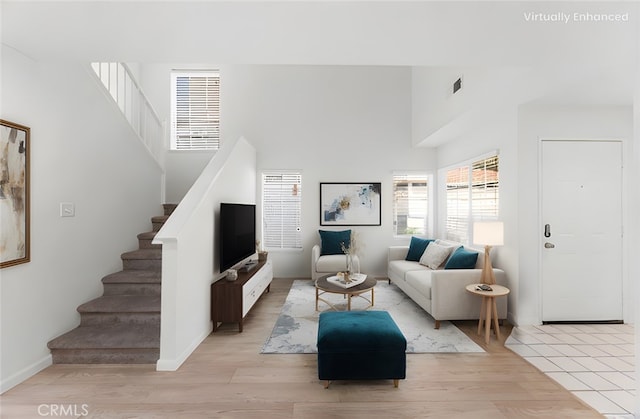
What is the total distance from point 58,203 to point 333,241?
3795mm

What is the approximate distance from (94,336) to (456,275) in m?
3.57

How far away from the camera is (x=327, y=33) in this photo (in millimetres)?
2021

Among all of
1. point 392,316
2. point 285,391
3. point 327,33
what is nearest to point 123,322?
point 285,391

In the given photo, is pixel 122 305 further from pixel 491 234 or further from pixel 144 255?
pixel 491 234

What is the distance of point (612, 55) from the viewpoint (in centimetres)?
225

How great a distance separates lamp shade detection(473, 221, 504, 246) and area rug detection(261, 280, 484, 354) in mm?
999

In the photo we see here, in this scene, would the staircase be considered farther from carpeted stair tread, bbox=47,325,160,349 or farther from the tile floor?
the tile floor

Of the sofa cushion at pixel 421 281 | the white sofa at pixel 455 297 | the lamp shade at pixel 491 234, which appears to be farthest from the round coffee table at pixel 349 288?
the lamp shade at pixel 491 234

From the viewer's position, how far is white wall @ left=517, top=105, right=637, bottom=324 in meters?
3.31

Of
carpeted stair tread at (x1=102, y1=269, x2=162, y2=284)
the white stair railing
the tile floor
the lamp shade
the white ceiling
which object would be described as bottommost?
the tile floor

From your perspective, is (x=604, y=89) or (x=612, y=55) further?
(x=604, y=89)

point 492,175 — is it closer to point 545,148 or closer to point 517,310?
point 545,148

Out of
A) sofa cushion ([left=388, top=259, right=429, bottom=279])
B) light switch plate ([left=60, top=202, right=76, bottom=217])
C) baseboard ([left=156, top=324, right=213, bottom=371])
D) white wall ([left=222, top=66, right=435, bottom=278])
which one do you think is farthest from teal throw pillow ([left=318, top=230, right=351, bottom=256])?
light switch plate ([left=60, top=202, right=76, bottom=217])

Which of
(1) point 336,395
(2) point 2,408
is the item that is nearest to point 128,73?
(2) point 2,408
